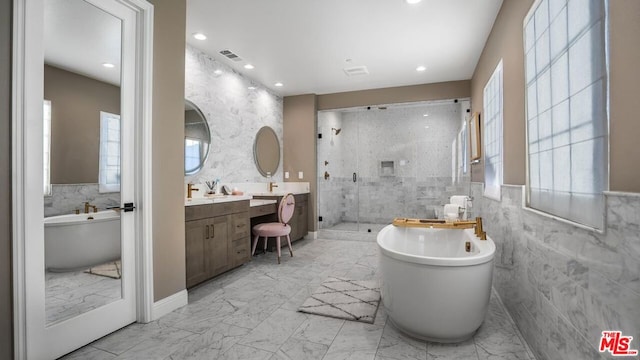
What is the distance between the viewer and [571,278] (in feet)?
4.43

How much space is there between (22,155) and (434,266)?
7.71ft

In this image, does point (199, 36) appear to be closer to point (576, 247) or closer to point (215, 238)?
point (215, 238)

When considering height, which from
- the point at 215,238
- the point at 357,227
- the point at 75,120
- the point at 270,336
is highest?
the point at 75,120

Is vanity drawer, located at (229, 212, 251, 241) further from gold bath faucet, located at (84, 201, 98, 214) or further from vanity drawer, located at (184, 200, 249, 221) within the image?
gold bath faucet, located at (84, 201, 98, 214)

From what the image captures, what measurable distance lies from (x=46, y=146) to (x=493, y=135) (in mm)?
3593

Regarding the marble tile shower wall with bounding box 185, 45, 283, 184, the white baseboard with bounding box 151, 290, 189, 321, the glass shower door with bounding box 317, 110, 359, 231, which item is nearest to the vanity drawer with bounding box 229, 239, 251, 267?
the white baseboard with bounding box 151, 290, 189, 321

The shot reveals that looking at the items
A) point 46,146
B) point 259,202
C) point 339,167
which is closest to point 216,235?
point 259,202

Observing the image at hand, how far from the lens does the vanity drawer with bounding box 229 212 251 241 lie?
3.28 meters

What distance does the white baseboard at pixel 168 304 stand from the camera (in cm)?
220

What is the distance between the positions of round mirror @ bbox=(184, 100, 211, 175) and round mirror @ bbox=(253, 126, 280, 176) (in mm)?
1083

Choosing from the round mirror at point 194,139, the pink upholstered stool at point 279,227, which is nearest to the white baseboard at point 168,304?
the pink upholstered stool at point 279,227

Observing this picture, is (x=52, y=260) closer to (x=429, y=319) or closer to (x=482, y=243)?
(x=429, y=319)

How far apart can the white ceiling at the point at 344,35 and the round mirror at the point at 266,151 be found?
92cm

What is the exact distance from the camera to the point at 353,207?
18.4 feet
